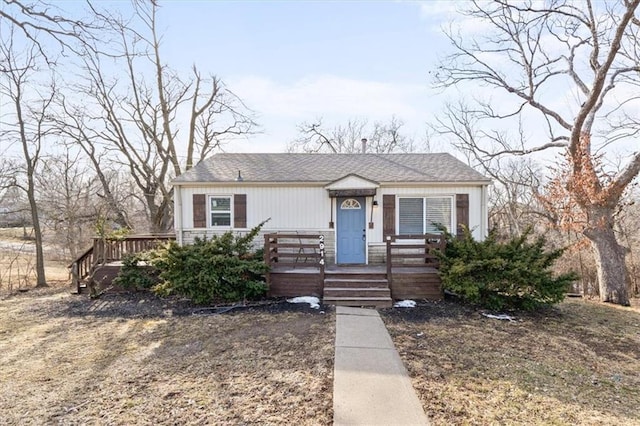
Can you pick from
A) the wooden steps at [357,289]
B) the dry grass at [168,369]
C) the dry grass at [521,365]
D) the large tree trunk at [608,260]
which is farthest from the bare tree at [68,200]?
the large tree trunk at [608,260]

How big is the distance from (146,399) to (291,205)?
6806 millimetres

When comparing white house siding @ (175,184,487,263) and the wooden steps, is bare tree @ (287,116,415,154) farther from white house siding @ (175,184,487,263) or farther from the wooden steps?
the wooden steps

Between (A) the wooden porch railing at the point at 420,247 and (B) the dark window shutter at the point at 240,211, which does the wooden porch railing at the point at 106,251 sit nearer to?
(B) the dark window shutter at the point at 240,211

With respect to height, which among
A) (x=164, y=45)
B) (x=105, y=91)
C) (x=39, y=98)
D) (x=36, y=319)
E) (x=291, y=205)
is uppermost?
(x=164, y=45)

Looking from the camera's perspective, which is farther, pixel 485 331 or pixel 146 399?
pixel 485 331

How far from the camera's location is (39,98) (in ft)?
45.6

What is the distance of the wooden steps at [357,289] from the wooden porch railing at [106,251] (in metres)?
4.72

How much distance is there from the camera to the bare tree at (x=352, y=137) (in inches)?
1057

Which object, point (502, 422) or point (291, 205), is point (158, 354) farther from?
point (291, 205)

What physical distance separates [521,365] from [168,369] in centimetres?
481

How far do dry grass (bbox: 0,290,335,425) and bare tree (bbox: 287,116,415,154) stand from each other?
2120 centimetres

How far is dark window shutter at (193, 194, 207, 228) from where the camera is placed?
32.8ft

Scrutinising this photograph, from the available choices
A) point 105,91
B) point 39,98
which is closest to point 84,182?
point 105,91

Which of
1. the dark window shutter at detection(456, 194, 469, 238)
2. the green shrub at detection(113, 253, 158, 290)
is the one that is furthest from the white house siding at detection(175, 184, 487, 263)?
the green shrub at detection(113, 253, 158, 290)
